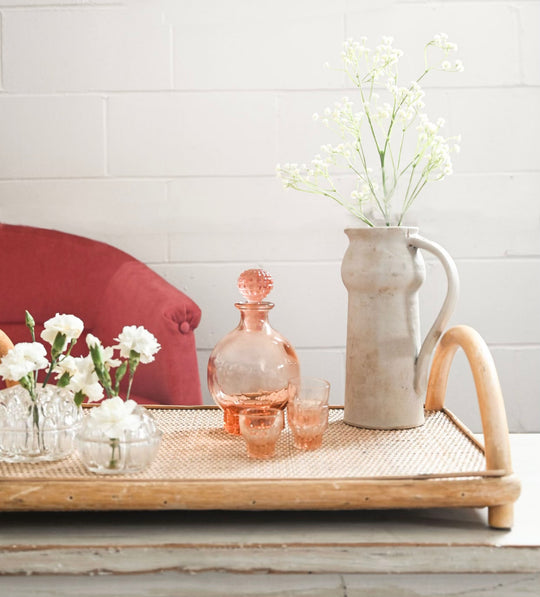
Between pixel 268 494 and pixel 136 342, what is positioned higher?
pixel 136 342

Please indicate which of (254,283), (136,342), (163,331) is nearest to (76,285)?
(163,331)

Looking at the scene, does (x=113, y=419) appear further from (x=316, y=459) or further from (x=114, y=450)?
(x=316, y=459)

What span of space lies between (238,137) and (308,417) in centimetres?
120

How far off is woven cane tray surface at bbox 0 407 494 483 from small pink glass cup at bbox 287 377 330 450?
0.05 feet

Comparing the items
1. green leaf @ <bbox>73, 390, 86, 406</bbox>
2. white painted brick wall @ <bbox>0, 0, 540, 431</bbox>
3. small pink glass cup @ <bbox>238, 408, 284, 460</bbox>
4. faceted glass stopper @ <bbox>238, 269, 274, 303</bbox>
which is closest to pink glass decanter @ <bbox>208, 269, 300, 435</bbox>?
faceted glass stopper @ <bbox>238, 269, 274, 303</bbox>

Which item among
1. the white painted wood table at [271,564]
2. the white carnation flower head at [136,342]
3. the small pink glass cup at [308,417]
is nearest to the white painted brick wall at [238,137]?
the small pink glass cup at [308,417]

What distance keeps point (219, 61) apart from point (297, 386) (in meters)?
1.26

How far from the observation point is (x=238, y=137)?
1999 millimetres

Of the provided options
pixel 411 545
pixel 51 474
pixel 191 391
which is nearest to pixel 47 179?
pixel 191 391

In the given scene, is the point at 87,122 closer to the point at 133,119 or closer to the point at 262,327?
the point at 133,119

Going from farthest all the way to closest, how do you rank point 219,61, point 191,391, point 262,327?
point 219,61
point 191,391
point 262,327

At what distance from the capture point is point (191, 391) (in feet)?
5.40

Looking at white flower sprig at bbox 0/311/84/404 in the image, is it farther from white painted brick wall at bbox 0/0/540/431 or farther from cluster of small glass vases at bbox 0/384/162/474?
white painted brick wall at bbox 0/0/540/431

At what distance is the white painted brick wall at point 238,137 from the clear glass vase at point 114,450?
1157mm
